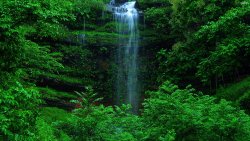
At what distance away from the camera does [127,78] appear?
29984mm

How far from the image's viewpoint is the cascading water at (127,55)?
29.2 metres

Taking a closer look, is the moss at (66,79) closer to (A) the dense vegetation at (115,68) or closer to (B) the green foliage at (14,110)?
(A) the dense vegetation at (115,68)

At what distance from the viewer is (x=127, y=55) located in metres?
30.8

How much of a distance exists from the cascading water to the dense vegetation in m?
0.64

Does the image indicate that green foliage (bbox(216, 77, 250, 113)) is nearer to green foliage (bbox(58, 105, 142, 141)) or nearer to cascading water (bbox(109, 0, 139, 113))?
green foliage (bbox(58, 105, 142, 141))

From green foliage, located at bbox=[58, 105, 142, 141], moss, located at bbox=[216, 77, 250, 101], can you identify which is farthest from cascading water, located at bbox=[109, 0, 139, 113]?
green foliage, located at bbox=[58, 105, 142, 141]

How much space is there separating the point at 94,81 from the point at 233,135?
20.5 metres

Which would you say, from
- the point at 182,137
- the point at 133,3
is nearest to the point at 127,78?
the point at 133,3

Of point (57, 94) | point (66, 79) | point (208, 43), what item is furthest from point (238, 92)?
point (66, 79)

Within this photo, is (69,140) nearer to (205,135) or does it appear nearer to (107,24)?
(205,135)

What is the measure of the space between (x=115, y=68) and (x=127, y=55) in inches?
65.8

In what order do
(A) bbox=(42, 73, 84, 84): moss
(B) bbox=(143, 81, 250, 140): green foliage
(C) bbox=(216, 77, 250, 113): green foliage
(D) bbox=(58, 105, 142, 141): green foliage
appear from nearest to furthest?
1. (B) bbox=(143, 81, 250, 140): green foliage
2. (D) bbox=(58, 105, 142, 141): green foliage
3. (C) bbox=(216, 77, 250, 113): green foliage
4. (A) bbox=(42, 73, 84, 84): moss

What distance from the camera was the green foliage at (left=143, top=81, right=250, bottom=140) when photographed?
10.1 meters

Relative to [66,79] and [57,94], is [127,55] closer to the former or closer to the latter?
[66,79]
